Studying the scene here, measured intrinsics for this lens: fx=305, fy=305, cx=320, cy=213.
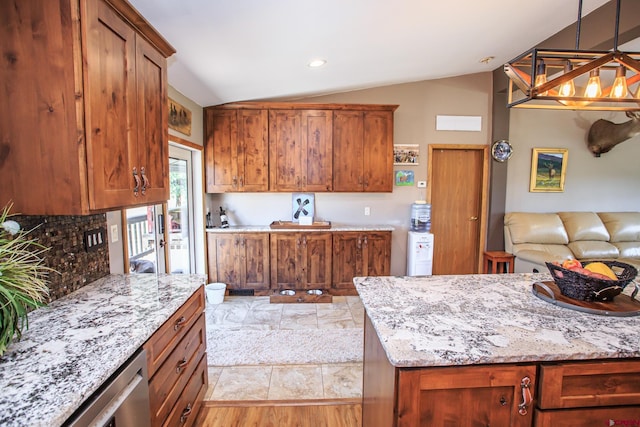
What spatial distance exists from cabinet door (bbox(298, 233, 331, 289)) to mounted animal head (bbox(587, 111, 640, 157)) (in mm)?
4135

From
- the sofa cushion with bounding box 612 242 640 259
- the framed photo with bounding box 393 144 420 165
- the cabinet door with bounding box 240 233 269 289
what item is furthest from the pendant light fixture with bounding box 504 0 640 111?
the sofa cushion with bounding box 612 242 640 259

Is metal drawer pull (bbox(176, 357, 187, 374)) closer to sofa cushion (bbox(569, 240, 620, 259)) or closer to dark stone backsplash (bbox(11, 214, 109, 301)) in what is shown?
dark stone backsplash (bbox(11, 214, 109, 301))

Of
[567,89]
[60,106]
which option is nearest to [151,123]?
[60,106]

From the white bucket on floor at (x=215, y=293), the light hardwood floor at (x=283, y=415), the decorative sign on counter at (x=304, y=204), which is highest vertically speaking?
the decorative sign on counter at (x=304, y=204)

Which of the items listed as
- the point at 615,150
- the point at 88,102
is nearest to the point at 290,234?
the point at 88,102

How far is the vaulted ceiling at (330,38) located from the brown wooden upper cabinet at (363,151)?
0.45 m

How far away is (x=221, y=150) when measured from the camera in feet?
13.0

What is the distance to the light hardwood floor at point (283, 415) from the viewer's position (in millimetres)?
1896

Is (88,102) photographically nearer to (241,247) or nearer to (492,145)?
(241,247)

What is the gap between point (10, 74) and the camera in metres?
1.18

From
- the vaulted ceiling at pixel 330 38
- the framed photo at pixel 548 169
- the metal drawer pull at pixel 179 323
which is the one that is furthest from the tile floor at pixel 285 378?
the framed photo at pixel 548 169

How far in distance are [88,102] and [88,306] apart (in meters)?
0.92

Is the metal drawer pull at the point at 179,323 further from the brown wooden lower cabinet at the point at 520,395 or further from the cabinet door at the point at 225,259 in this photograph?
the cabinet door at the point at 225,259

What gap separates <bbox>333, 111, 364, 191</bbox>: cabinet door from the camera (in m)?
4.00
